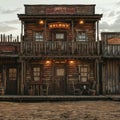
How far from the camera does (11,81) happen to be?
29.6 meters

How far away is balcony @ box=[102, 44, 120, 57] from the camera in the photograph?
28.4 meters

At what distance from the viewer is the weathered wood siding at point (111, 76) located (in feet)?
95.3

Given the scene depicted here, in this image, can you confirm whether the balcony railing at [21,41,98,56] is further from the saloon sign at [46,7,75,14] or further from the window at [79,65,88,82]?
the saloon sign at [46,7,75,14]

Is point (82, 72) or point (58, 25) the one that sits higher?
point (58, 25)

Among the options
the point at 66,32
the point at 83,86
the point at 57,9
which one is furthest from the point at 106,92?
the point at 57,9

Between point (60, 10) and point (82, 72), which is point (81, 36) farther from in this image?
point (82, 72)

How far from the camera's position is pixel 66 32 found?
A: 29.7m

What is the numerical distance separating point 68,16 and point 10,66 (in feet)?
22.1

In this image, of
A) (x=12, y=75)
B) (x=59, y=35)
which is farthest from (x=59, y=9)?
(x=12, y=75)

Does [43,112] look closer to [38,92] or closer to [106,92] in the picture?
[38,92]

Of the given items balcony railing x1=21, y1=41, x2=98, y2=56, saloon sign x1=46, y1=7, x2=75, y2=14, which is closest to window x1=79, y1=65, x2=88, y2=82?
balcony railing x1=21, y1=41, x2=98, y2=56

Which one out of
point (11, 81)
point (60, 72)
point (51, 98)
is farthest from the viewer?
point (11, 81)

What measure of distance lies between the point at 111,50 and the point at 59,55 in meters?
4.46

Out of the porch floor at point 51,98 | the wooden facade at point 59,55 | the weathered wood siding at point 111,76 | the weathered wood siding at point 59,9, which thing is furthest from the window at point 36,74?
the weathered wood siding at point 111,76
